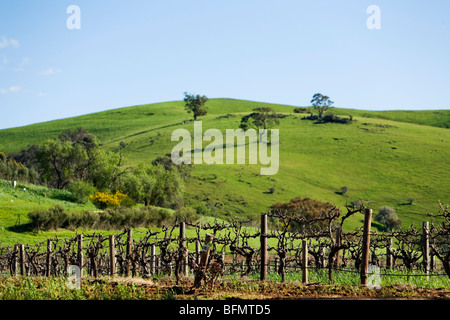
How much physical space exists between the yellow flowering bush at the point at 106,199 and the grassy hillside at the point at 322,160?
40.0 ft

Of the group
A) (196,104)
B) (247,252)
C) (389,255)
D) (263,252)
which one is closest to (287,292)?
(263,252)

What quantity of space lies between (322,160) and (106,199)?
43236 mm

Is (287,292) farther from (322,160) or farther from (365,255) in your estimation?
(322,160)

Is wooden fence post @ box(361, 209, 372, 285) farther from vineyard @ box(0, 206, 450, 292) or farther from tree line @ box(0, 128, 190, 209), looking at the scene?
tree line @ box(0, 128, 190, 209)

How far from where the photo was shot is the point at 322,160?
284 feet

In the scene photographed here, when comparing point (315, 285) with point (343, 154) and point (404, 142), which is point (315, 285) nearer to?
point (343, 154)

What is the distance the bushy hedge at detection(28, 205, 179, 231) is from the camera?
3881cm

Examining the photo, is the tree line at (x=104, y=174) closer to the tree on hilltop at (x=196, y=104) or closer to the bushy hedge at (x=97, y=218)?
the bushy hedge at (x=97, y=218)

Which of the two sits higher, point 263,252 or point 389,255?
point 263,252

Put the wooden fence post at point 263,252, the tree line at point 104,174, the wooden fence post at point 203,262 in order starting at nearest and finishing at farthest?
the wooden fence post at point 203,262 → the wooden fence post at point 263,252 → the tree line at point 104,174

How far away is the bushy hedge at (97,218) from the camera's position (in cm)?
3881
